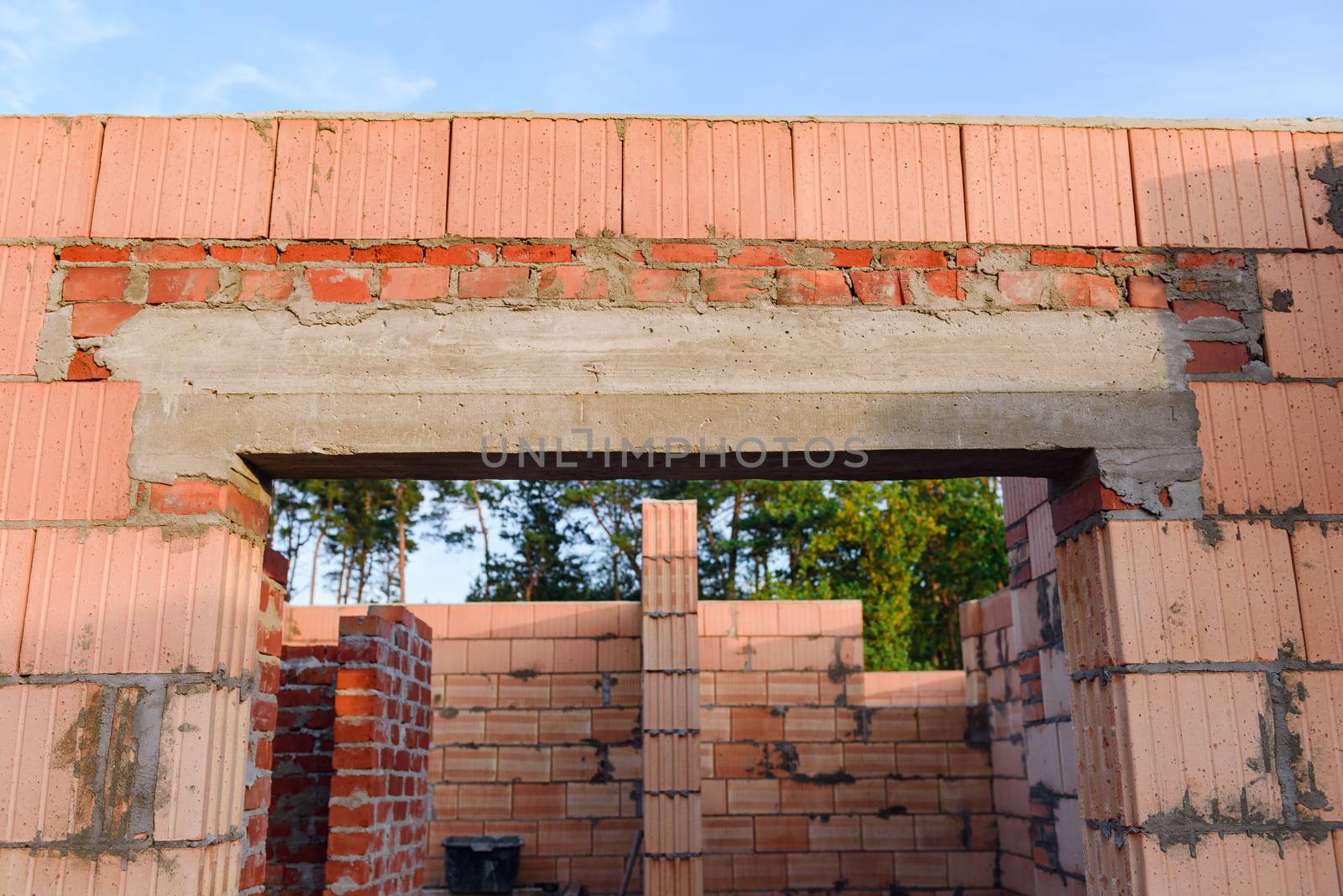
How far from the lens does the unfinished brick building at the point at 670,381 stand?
2.98 m

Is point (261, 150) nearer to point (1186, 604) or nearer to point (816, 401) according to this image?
point (816, 401)

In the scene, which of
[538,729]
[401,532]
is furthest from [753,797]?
[401,532]

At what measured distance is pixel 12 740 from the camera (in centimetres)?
294

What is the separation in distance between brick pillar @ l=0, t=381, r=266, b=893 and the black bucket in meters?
6.85

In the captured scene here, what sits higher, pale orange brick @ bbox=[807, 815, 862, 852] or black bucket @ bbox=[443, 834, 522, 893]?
pale orange brick @ bbox=[807, 815, 862, 852]

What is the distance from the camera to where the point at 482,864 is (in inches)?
375

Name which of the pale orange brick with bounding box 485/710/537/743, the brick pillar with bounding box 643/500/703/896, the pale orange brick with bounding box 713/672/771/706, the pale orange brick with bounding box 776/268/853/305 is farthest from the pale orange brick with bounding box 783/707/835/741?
the pale orange brick with bounding box 776/268/853/305

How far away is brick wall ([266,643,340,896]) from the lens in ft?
14.8

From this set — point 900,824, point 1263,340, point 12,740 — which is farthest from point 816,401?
point 900,824

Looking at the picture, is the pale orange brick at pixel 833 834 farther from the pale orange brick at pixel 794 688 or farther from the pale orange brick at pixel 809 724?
the pale orange brick at pixel 794 688

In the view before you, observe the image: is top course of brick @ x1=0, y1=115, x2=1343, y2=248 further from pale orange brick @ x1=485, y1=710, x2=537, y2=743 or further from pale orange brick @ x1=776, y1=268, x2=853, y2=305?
pale orange brick @ x1=485, y1=710, x2=537, y2=743

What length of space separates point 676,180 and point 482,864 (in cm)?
769

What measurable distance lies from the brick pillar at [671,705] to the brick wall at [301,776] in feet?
12.1

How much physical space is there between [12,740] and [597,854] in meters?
7.77
